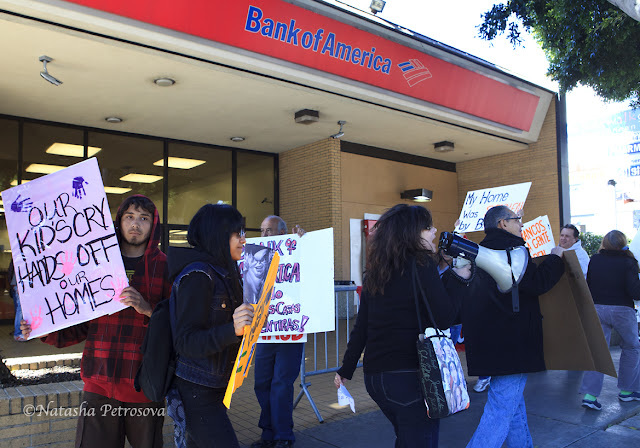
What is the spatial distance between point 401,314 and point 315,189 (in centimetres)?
992

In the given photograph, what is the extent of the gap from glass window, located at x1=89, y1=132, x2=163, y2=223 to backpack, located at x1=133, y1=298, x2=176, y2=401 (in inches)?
357

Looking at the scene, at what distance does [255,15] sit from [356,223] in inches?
255

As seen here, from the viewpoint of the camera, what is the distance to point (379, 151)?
13.6 m

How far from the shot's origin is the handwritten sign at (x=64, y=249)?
2809mm

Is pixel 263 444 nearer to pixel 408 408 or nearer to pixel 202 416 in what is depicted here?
pixel 408 408

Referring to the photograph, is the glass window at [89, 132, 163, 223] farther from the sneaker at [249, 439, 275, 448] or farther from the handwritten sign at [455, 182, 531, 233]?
the sneaker at [249, 439, 275, 448]

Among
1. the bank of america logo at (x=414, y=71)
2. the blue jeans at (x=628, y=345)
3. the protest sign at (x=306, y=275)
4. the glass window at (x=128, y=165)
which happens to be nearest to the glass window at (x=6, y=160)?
the glass window at (x=128, y=165)

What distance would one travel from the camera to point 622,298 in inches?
229

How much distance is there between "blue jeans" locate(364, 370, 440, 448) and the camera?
268 cm

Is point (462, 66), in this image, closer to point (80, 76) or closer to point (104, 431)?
point (80, 76)

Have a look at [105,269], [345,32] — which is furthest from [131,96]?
[105,269]

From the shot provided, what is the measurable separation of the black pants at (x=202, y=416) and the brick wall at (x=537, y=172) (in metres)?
12.3

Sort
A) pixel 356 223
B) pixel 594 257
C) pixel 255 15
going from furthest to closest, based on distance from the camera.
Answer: pixel 356 223 < pixel 255 15 < pixel 594 257

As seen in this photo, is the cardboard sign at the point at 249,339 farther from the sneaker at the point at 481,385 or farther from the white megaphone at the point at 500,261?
the sneaker at the point at 481,385
